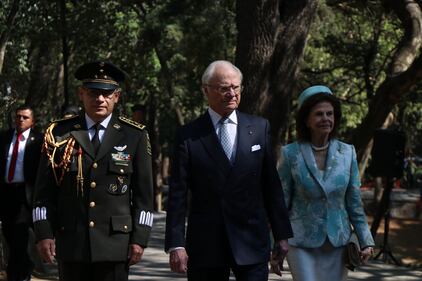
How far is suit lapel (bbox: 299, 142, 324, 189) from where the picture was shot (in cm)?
544

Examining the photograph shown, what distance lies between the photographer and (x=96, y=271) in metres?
5.05

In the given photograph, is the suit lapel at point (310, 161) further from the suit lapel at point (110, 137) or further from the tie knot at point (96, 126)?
the tie knot at point (96, 126)

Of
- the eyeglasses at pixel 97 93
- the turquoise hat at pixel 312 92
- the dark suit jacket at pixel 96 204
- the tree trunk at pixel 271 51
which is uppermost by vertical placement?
the tree trunk at pixel 271 51

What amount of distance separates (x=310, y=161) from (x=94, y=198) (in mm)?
1390

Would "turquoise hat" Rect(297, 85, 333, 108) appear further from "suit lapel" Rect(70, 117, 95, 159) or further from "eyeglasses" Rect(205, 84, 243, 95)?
"suit lapel" Rect(70, 117, 95, 159)

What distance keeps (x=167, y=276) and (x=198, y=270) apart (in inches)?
262

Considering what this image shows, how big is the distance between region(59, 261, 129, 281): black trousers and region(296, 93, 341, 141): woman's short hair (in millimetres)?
1433

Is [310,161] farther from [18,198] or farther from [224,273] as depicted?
[18,198]

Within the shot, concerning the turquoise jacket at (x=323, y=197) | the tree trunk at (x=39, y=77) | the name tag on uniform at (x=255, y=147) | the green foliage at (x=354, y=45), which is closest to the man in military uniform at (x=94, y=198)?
the name tag on uniform at (x=255, y=147)

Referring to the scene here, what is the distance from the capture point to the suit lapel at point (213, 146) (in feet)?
16.3

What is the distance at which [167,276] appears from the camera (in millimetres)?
11500

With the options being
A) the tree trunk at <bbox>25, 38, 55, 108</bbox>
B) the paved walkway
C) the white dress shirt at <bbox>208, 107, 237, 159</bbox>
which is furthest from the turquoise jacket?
the tree trunk at <bbox>25, 38, 55, 108</bbox>

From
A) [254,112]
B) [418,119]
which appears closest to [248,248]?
[254,112]

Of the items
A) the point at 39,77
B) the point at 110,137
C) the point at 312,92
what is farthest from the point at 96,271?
the point at 39,77
